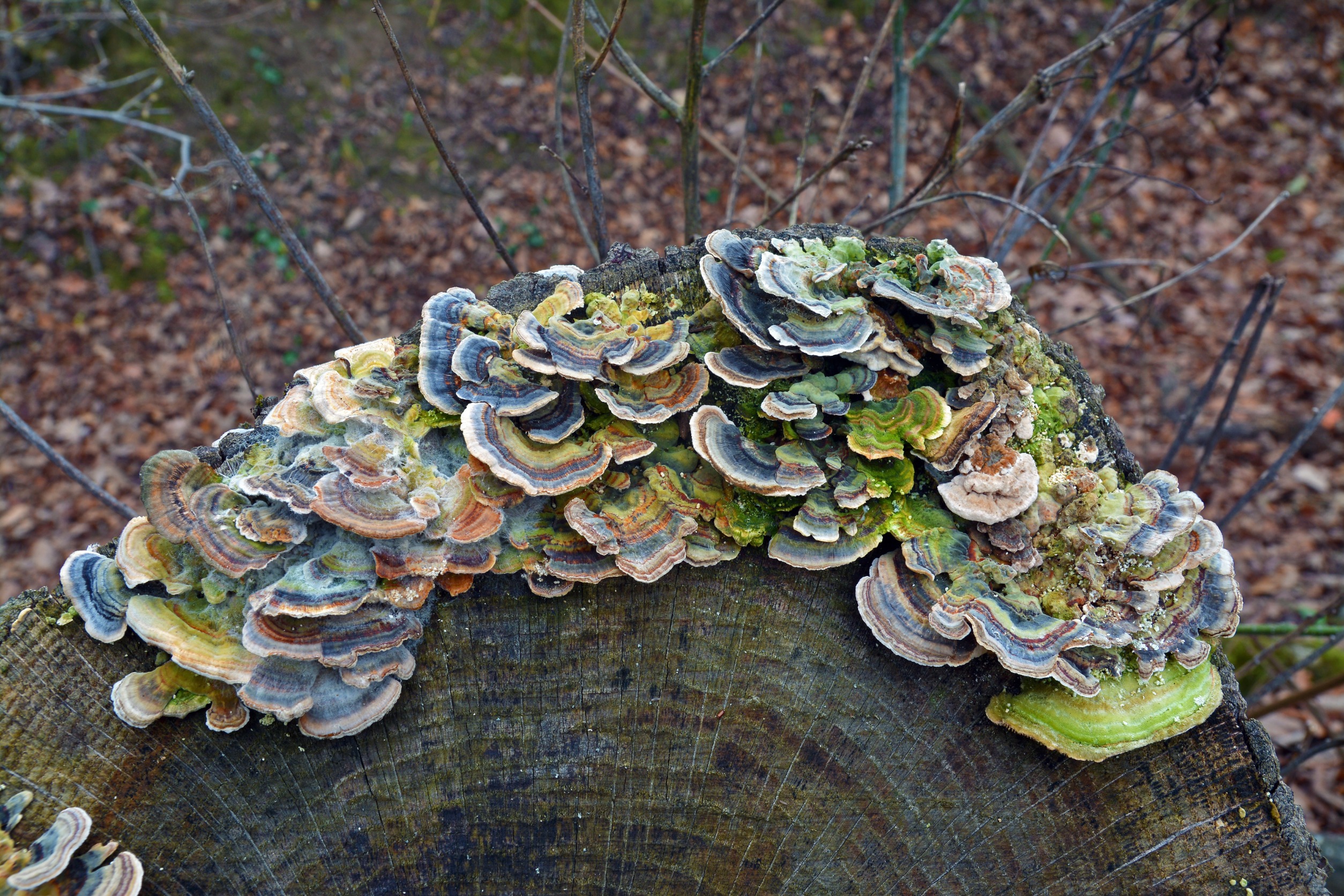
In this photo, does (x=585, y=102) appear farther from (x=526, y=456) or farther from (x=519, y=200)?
(x=519, y=200)

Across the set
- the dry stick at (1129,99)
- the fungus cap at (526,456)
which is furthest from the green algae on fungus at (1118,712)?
the dry stick at (1129,99)

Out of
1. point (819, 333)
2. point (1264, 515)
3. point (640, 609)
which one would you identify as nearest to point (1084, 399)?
point (819, 333)

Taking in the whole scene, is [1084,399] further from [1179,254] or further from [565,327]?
[1179,254]

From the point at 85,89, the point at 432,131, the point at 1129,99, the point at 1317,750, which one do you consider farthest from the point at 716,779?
the point at 85,89

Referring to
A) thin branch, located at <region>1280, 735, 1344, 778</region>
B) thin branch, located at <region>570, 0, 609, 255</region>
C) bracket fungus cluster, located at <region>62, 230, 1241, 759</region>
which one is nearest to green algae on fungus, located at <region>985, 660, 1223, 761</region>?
bracket fungus cluster, located at <region>62, 230, 1241, 759</region>

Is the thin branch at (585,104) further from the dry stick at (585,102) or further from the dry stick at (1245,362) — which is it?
the dry stick at (1245,362)

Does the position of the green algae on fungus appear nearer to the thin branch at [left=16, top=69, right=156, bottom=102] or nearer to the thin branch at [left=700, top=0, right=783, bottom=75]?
the thin branch at [left=700, top=0, right=783, bottom=75]
